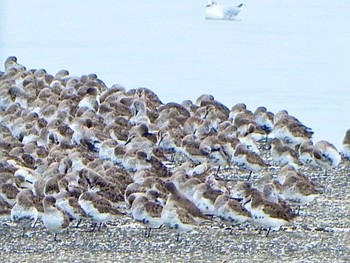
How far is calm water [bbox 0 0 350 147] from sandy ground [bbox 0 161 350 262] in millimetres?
5500

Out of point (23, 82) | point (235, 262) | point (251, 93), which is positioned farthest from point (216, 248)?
point (251, 93)

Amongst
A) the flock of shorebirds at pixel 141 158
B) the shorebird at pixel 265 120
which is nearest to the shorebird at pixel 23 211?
the flock of shorebirds at pixel 141 158

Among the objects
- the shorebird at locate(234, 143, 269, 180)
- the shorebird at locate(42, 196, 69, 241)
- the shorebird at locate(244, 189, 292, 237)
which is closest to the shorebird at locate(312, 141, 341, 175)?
the shorebird at locate(234, 143, 269, 180)

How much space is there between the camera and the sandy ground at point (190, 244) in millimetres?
8617

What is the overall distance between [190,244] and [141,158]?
7.65 feet

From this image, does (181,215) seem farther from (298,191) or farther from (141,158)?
(141,158)

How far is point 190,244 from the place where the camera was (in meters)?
9.04

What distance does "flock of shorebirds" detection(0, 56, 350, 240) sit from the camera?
930cm

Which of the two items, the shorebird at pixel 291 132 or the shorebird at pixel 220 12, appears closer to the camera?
the shorebird at pixel 291 132

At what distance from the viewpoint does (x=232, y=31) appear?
28.8m

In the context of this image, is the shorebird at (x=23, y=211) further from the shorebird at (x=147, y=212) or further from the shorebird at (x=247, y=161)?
the shorebird at (x=247, y=161)

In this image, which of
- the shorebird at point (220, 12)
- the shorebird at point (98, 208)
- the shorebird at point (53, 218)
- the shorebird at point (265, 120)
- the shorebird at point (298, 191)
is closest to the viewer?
the shorebird at point (53, 218)

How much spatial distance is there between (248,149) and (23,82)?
498 cm

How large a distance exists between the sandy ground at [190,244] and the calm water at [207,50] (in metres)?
5.50
